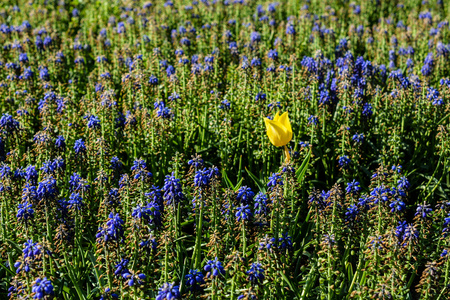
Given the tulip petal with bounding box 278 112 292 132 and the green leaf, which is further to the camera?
the green leaf

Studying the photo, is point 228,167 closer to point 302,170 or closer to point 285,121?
point 302,170

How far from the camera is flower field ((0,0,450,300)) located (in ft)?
11.3

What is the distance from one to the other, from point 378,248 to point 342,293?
61 cm

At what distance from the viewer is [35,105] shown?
21.3 feet

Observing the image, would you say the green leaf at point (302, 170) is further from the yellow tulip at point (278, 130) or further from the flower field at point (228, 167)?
the yellow tulip at point (278, 130)

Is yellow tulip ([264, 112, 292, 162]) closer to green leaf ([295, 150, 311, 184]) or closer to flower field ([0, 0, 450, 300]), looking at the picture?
flower field ([0, 0, 450, 300])

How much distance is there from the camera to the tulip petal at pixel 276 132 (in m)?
4.05

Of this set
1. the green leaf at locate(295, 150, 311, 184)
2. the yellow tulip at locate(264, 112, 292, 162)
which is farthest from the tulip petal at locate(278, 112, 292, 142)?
the green leaf at locate(295, 150, 311, 184)

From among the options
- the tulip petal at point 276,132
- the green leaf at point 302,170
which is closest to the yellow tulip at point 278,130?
the tulip petal at point 276,132

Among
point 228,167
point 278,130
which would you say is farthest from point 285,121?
point 228,167

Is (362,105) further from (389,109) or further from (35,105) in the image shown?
(35,105)

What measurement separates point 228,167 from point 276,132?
1377mm

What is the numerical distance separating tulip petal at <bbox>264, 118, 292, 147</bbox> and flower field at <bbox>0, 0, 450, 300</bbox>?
13mm

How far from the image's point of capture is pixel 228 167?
533cm
